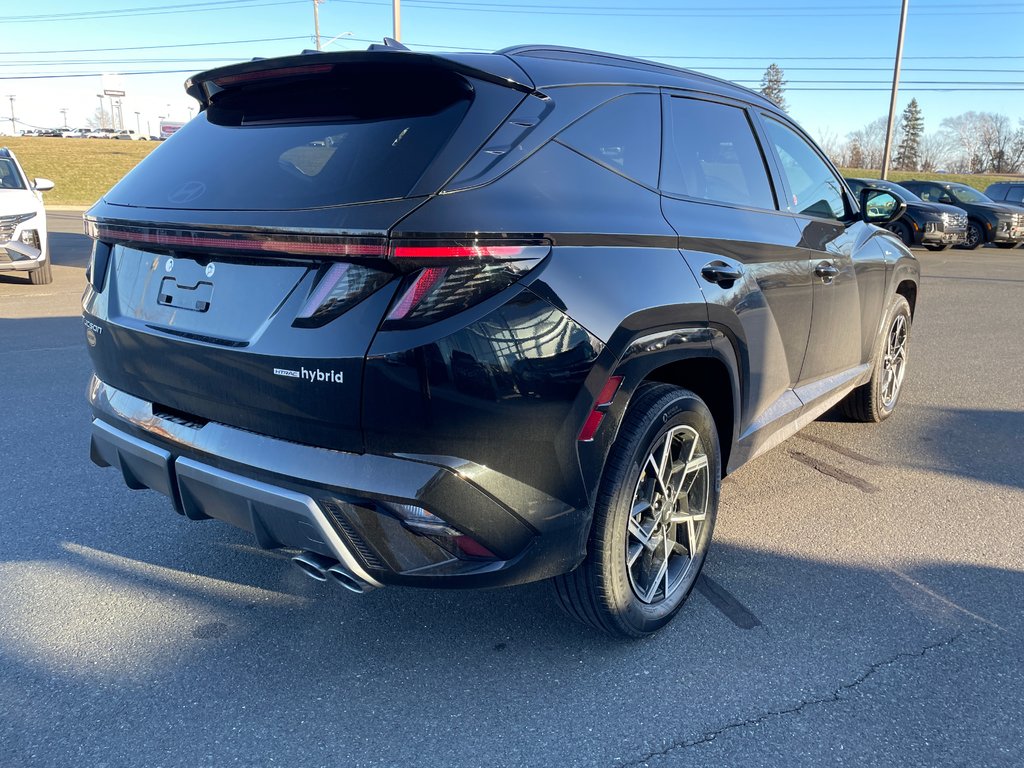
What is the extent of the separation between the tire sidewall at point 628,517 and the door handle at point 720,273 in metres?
0.41

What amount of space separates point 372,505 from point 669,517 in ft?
3.88

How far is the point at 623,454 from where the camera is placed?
8.00ft

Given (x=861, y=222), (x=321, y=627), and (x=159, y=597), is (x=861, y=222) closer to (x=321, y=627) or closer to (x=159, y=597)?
(x=321, y=627)

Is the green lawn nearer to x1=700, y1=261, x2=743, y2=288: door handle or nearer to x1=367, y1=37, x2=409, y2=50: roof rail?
x1=367, y1=37, x2=409, y2=50: roof rail

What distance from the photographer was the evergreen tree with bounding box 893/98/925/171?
101750 millimetres

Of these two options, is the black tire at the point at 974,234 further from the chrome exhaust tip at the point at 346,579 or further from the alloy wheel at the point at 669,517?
the chrome exhaust tip at the point at 346,579

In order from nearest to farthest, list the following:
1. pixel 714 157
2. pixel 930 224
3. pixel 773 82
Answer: pixel 714 157
pixel 930 224
pixel 773 82

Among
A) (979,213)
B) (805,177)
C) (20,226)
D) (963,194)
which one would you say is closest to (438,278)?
(805,177)

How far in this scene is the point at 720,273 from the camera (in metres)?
2.81

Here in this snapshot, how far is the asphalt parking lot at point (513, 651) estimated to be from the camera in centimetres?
224

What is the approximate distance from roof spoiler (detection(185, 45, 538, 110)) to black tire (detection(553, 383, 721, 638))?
3.44 ft

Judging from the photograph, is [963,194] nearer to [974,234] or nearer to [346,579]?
[974,234]

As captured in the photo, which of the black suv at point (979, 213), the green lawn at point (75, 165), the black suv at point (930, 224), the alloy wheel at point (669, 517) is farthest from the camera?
the green lawn at point (75, 165)

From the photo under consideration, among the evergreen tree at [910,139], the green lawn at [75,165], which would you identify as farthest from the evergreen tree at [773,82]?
the green lawn at [75,165]
